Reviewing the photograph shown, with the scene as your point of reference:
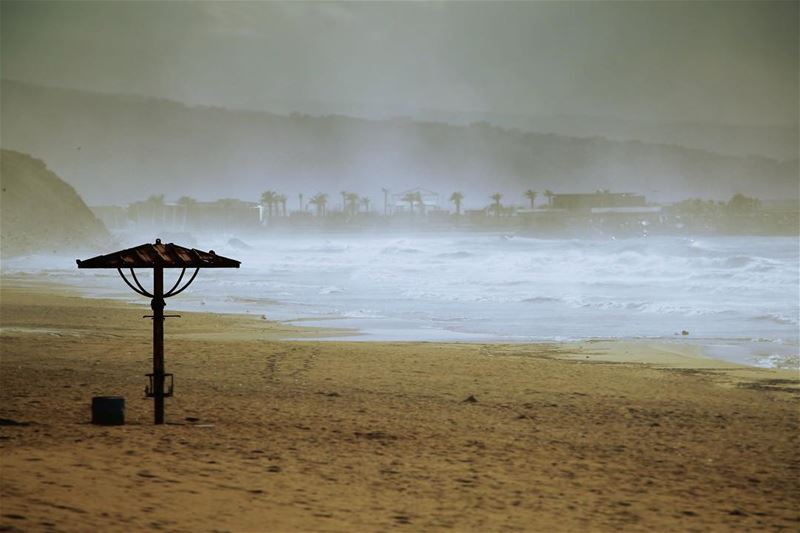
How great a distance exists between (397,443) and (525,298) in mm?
17037

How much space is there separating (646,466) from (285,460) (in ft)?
7.93

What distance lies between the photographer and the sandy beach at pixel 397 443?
5809 mm

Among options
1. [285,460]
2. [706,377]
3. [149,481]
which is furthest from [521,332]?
[149,481]

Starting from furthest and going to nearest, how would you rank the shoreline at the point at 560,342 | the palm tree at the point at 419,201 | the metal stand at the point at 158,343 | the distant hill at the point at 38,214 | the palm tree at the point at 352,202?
the palm tree at the point at 352,202 < the palm tree at the point at 419,201 < the distant hill at the point at 38,214 < the shoreline at the point at 560,342 < the metal stand at the point at 158,343

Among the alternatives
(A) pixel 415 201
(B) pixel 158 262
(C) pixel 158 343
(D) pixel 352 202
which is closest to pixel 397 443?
(C) pixel 158 343

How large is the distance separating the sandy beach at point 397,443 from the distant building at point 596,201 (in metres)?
95.4

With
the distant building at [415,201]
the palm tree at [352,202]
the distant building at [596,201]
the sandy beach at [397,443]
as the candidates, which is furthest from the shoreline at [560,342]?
the palm tree at [352,202]

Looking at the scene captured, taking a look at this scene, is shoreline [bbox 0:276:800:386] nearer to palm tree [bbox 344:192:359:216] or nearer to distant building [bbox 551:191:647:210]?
distant building [bbox 551:191:647:210]

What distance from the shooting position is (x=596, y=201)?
108125 millimetres

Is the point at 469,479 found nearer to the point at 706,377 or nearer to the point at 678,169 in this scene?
the point at 706,377

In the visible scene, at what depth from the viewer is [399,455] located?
7.33 m

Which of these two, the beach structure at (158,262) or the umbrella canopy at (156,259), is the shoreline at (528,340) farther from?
the umbrella canopy at (156,259)

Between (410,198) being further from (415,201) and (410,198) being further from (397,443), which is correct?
(397,443)

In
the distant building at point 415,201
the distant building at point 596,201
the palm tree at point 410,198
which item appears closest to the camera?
the distant building at point 596,201
